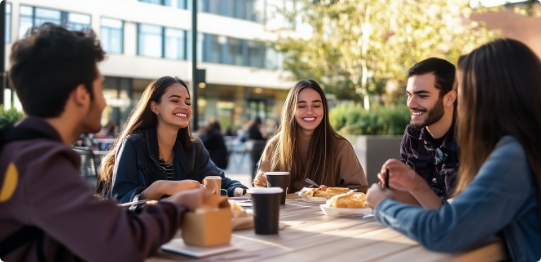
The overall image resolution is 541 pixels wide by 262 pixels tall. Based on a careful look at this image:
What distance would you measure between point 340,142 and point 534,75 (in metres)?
2.20

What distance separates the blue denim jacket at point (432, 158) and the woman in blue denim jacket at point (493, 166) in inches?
43.7

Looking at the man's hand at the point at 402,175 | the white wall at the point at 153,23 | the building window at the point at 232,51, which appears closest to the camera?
the man's hand at the point at 402,175

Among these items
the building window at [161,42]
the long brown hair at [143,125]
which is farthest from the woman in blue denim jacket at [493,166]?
the building window at [161,42]

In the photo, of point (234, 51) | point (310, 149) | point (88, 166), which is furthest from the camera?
point (234, 51)

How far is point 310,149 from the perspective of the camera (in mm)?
4023

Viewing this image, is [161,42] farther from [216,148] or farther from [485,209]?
[485,209]

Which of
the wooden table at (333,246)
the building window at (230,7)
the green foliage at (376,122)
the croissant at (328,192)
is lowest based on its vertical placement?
the wooden table at (333,246)

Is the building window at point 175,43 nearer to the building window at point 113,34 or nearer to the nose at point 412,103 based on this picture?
the building window at point 113,34

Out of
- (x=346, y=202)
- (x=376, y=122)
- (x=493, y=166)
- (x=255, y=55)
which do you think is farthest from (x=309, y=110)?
(x=255, y=55)

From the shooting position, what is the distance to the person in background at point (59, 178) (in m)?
1.43

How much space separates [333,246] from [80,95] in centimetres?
97

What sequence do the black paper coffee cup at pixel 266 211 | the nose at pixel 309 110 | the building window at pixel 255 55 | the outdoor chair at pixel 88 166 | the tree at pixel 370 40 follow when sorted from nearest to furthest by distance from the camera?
1. the black paper coffee cup at pixel 266 211
2. the nose at pixel 309 110
3. the outdoor chair at pixel 88 166
4. the tree at pixel 370 40
5. the building window at pixel 255 55

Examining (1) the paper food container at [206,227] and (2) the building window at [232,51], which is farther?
(2) the building window at [232,51]

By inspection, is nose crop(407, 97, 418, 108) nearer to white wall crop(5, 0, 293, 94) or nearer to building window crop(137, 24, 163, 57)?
white wall crop(5, 0, 293, 94)
